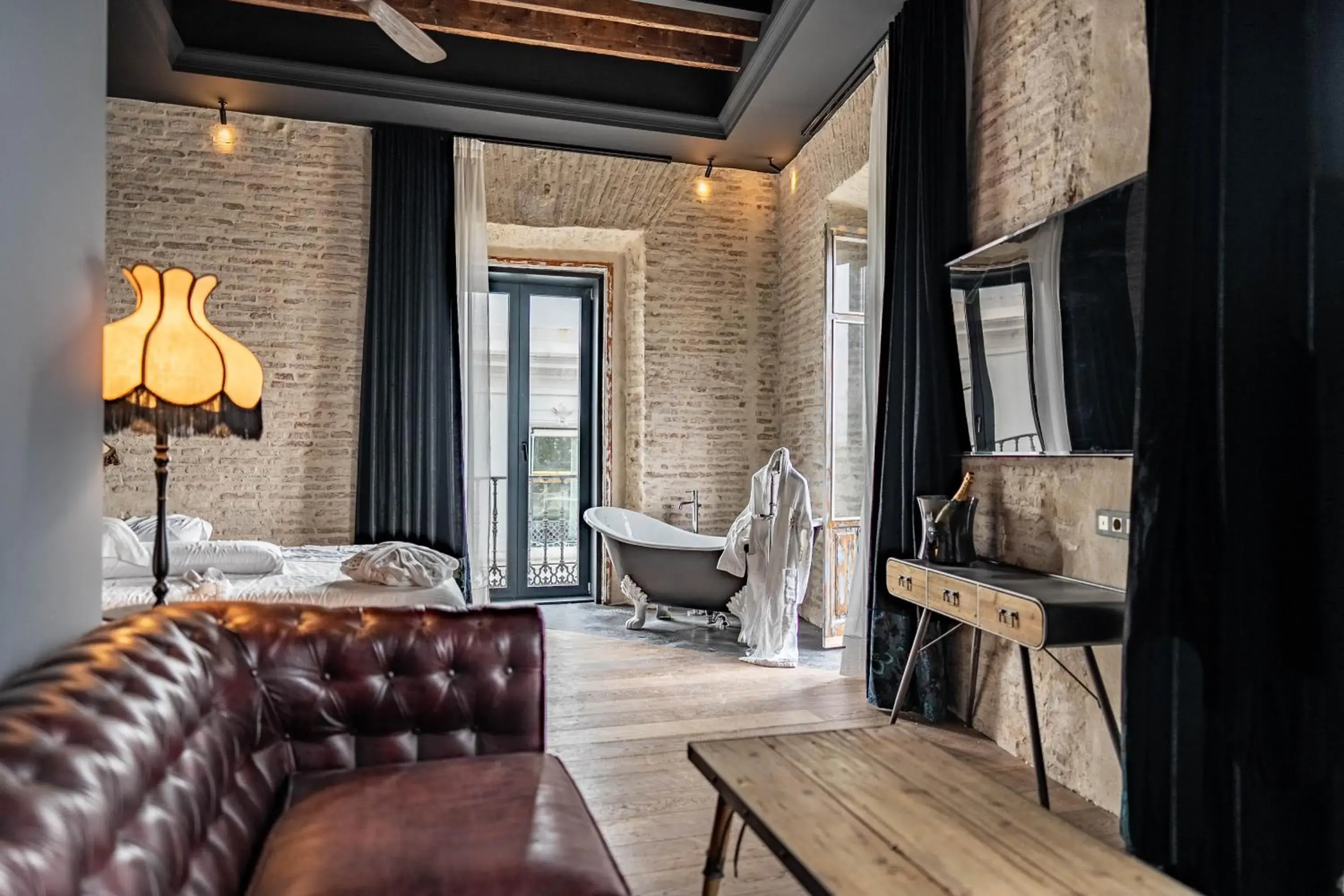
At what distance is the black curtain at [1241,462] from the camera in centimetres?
175

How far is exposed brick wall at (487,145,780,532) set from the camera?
229 inches

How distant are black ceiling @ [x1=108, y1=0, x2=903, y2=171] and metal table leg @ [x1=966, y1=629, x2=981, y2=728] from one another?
10.2ft

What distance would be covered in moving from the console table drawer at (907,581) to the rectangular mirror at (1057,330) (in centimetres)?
59

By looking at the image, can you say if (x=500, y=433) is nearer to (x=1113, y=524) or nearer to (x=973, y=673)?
(x=973, y=673)

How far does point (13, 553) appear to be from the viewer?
4.37 ft

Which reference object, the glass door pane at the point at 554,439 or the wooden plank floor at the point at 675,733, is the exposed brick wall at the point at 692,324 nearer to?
the glass door pane at the point at 554,439

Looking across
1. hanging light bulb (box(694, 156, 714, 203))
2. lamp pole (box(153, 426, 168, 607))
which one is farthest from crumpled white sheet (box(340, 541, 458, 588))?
hanging light bulb (box(694, 156, 714, 203))

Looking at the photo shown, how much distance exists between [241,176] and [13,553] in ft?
15.1

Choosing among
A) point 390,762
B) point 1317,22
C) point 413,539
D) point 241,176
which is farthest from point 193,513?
point 1317,22

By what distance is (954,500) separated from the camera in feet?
10.2

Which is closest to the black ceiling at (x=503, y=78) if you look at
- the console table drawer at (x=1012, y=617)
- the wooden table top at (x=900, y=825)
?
the console table drawer at (x=1012, y=617)

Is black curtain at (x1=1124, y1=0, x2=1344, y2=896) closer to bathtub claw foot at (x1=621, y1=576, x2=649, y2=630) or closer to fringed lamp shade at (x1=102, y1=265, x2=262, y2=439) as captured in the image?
fringed lamp shade at (x1=102, y1=265, x2=262, y2=439)

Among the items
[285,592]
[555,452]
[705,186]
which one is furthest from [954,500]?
[555,452]

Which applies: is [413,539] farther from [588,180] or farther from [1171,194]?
[1171,194]
